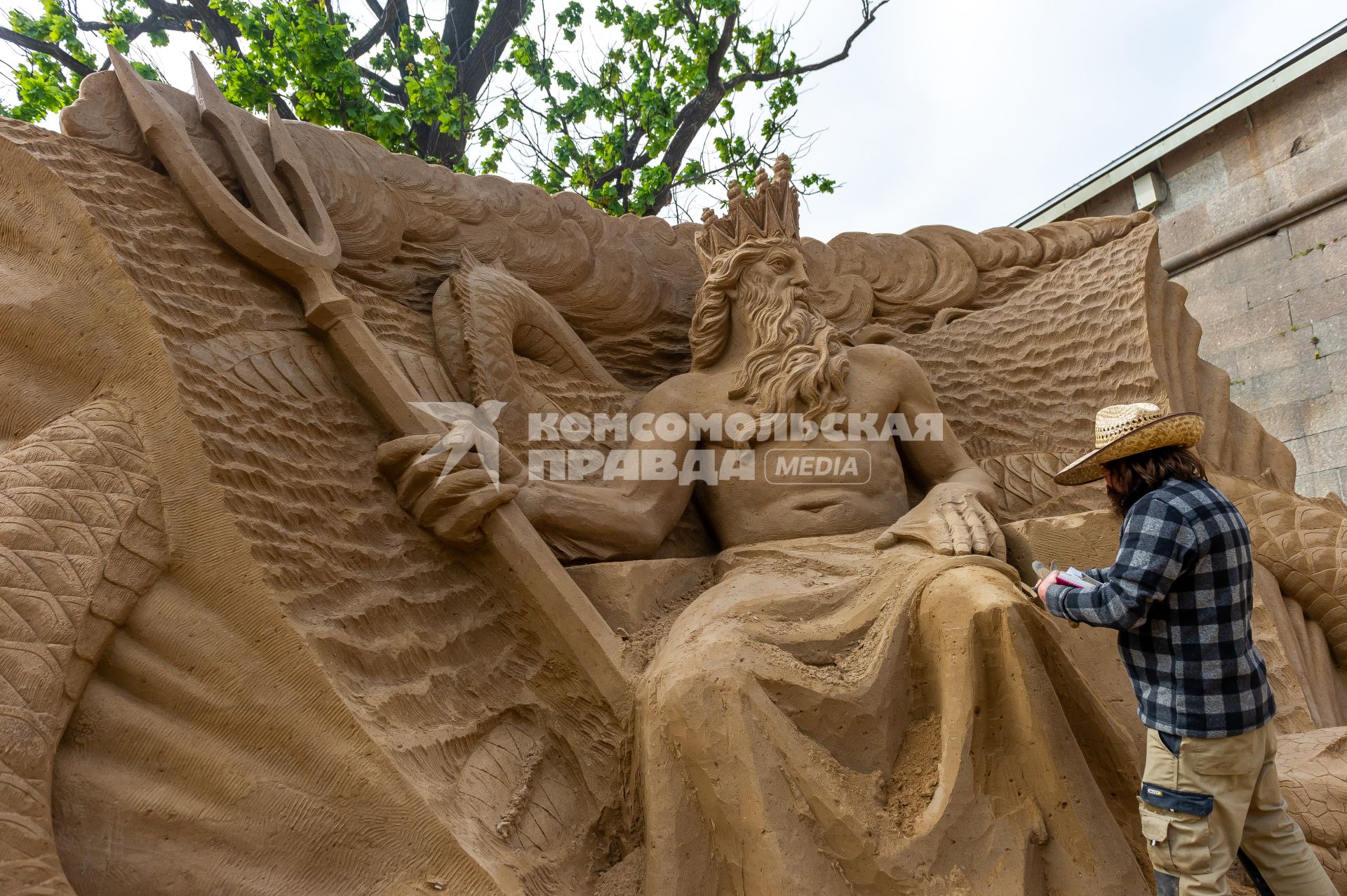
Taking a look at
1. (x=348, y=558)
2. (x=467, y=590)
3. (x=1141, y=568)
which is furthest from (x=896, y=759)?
(x=348, y=558)

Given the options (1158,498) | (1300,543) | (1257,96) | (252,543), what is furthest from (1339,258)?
(252,543)

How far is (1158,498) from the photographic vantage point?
199 cm

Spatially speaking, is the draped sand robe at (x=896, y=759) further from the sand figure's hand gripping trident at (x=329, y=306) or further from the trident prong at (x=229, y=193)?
the trident prong at (x=229, y=193)

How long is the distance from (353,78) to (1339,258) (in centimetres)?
Result: 697

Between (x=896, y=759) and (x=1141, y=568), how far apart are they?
2.54 feet

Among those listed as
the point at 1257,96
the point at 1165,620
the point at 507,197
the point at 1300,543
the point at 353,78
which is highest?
the point at 353,78

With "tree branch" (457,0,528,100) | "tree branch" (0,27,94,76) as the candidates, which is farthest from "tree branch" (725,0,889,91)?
"tree branch" (0,27,94,76)

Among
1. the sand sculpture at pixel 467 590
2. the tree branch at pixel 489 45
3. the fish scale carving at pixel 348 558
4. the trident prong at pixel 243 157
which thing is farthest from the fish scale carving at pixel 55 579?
the tree branch at pixel 489 45

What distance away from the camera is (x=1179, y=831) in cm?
194

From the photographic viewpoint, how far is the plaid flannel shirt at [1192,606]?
75.7 inches

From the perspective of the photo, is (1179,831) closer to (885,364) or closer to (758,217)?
(885,364)

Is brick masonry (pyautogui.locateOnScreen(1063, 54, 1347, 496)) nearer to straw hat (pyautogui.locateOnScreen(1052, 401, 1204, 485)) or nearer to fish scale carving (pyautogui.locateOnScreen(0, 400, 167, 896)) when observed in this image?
straw hat (pyautogui.locateOnScreen(1052, 401, 1204, 485))

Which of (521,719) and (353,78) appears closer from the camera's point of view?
(521,719)

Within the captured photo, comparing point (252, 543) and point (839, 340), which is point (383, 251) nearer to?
point (252, 543)
